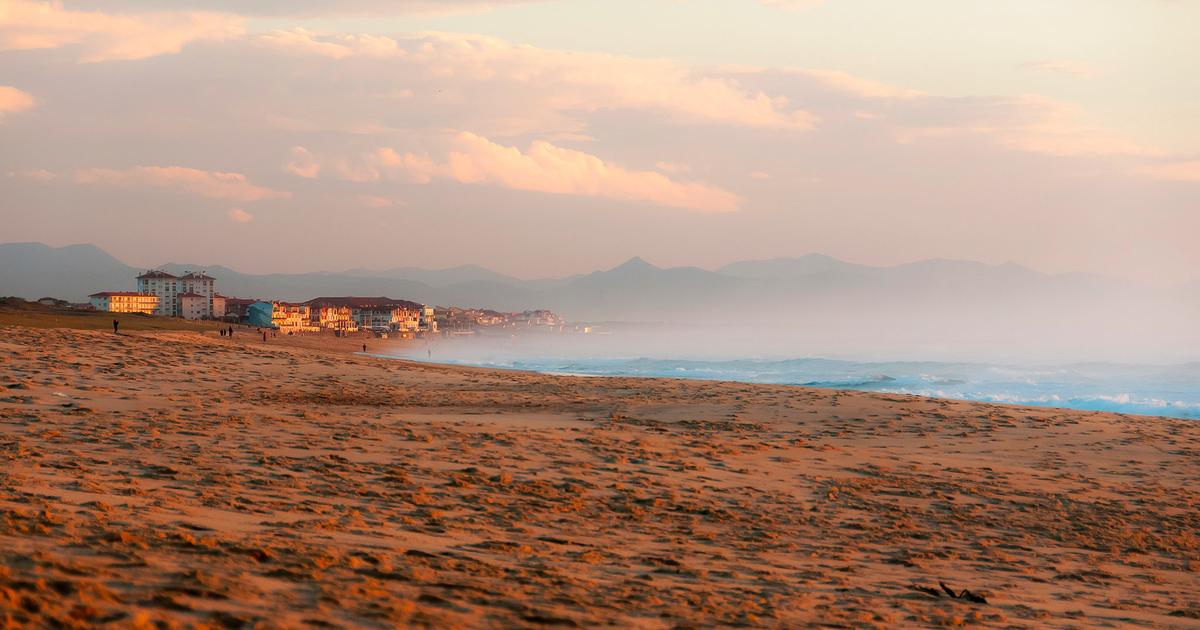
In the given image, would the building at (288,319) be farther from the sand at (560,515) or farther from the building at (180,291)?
the sand at (560,515)

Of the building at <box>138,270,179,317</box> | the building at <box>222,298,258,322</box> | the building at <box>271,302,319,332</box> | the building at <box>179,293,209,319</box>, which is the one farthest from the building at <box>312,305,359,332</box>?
the building at <box>138,270,179,317</box>

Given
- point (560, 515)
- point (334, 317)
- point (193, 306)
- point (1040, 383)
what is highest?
point (193, 306)

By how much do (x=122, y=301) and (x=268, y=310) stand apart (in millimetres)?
22621

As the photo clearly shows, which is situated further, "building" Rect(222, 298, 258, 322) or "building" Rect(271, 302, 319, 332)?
"building" Rect(222, 298, 258, 322)

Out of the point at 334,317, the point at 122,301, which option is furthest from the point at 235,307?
the point at 122,301

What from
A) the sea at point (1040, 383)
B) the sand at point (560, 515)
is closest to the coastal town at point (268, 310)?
the sea at point (1040, 383)

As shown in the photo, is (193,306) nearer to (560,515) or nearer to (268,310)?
(268,310)

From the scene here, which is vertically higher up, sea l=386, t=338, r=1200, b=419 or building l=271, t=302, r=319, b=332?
building l=271, t=302, r=319, b=332

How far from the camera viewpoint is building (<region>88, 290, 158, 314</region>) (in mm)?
129250

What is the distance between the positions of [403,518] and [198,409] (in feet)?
24.8

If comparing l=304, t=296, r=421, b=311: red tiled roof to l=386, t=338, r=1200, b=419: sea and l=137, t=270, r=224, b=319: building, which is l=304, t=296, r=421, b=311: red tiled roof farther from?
l=386, t=338, r=1200, b=419: sea

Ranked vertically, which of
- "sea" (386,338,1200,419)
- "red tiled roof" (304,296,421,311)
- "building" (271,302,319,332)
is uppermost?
"red tiled roof" (304,296,421,311)

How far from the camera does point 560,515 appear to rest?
8.41m

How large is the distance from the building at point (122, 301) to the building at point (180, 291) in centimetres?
524
